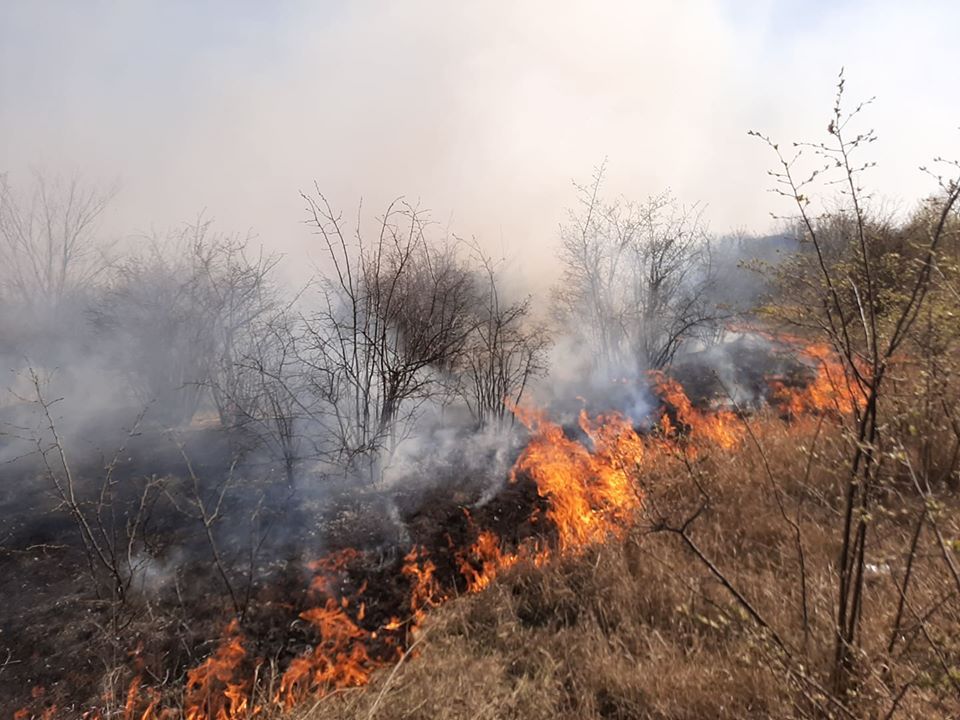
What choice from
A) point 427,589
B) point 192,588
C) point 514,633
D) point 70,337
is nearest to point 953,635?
point 514,633

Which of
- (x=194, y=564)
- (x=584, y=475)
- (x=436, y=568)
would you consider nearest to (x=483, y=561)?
(x=436, y=568)

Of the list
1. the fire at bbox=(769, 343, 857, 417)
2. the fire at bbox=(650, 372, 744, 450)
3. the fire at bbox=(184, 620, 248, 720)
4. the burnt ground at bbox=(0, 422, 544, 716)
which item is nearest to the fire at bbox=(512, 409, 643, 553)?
the burnt ground at bbox=(0, 422, 544, 716)

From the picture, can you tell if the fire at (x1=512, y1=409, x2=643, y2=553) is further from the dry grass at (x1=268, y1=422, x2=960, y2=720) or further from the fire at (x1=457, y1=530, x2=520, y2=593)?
the fire at (x1=457, y1=530, x2=520, y2=593)

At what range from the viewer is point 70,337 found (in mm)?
12047

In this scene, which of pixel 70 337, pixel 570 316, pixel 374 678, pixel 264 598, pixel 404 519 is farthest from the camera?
pixel 570 316

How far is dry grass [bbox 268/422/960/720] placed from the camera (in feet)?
7.50

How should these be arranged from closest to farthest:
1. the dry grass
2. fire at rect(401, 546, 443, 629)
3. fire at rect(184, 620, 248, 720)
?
1. the dry grass
2. fire at rect(184, 620, 248, 720)
3. fire at rect(401, 546, 443, 629)

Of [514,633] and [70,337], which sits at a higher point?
[70,337]

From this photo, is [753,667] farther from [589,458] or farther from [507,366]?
[507,366]

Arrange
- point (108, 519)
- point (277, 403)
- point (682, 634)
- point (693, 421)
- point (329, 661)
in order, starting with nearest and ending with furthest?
point (682, 634)
point (329, 661)
point (108, 519)
point (277, 403)
point (693, 421)

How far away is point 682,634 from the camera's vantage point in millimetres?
3322

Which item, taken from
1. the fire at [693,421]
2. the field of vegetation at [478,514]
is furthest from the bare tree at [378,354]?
the fire at [693,421]

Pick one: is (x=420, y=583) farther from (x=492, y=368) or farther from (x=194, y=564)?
(x=492, y=368)

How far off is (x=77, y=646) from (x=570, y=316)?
41.8 ft
